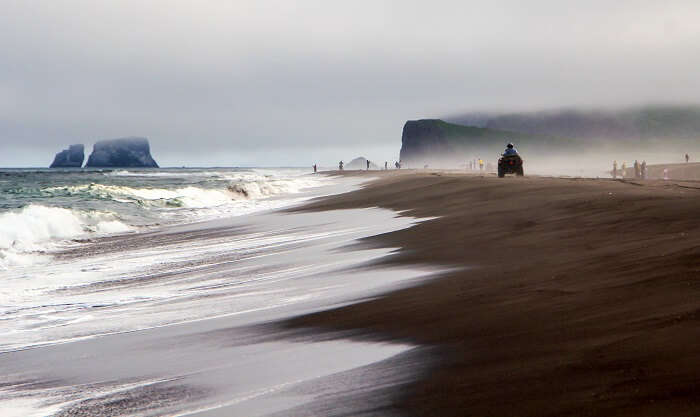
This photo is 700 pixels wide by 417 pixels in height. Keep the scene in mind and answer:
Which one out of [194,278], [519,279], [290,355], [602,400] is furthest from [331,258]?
[602,400]

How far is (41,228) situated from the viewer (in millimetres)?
20672

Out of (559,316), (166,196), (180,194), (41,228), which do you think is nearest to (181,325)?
(559,316)

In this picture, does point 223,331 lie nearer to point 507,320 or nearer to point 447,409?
point 507,320

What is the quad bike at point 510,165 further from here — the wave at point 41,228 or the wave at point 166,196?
the wave at point 41,228

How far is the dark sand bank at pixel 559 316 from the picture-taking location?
12.6ft

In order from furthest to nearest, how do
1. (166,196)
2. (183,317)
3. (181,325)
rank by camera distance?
(166,196), (183,317), (181,325)

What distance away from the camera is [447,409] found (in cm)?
395

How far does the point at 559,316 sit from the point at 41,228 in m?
18.2

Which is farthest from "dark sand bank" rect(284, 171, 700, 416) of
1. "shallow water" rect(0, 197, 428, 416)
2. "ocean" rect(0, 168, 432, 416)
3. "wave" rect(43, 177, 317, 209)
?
"wave" rect(43, 177, 317, 209)

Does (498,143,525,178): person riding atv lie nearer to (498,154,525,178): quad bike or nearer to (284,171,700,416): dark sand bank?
(498,154,525,178): quad bike

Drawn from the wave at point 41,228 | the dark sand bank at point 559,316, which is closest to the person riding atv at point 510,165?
the wave at point 41,228

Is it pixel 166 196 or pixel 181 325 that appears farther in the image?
pixel 166 196

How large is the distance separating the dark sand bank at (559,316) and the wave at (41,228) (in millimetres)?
9210

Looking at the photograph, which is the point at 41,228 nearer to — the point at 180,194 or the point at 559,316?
the point at 559,316
